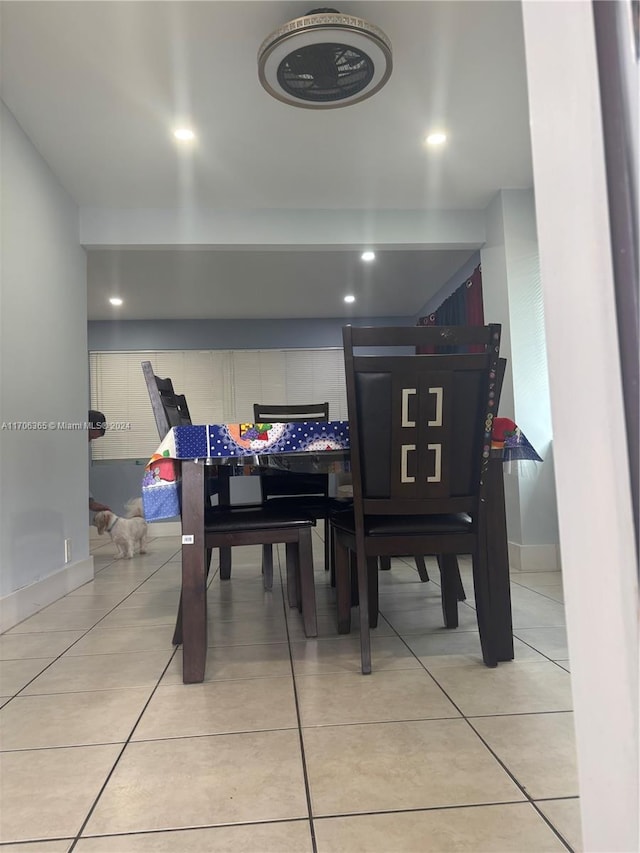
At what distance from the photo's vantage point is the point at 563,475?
1.54 feet

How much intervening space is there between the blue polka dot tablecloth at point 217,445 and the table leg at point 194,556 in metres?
0.06

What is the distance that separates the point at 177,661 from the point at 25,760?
65 centimetres

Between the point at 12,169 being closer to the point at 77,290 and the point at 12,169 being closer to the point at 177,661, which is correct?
the point at 77,290

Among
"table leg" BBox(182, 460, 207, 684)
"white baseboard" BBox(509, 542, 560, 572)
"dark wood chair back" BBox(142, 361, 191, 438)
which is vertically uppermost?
"dark wood chair back" BBox(142, 361, 191, 438)

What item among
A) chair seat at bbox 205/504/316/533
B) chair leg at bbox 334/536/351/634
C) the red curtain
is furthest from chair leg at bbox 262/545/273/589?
the red curtain

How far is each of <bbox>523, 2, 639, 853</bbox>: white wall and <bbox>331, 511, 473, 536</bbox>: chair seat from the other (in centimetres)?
126

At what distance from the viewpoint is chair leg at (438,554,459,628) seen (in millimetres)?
2090

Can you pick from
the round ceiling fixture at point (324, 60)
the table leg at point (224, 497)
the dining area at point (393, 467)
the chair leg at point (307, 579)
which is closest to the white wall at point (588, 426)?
the dining area at point (393, 467)

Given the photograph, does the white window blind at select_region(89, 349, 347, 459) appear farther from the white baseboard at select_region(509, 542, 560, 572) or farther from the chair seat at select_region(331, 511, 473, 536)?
the chair seat at select_region(331, 511, 473, 536)

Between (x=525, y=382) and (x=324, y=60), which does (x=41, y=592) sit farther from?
→ (x=525, y=382)

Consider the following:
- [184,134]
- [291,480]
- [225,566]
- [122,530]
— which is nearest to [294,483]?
[291,480]

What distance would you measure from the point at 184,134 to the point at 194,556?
7.17ft

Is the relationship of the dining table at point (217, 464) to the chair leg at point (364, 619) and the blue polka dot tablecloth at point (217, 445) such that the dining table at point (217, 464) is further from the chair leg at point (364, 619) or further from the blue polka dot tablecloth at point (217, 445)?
the chair leg at point (364, 619)

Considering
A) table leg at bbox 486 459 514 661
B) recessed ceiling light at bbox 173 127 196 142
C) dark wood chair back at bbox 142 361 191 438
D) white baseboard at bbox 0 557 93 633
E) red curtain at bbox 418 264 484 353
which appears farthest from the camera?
red curtain at bbox 418 264 484 353
